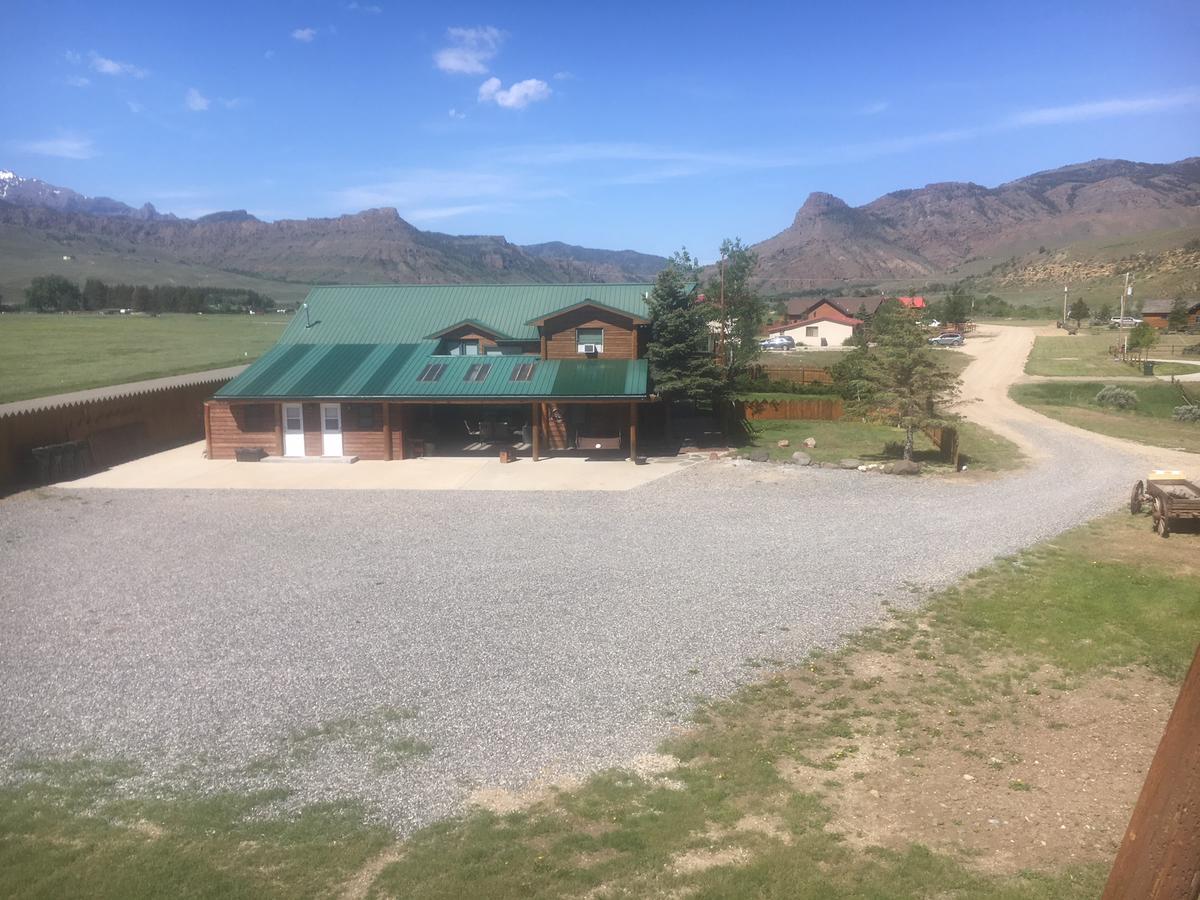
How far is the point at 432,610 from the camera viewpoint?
15.2 m

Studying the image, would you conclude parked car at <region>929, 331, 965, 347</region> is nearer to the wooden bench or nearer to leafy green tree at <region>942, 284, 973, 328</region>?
leafy green tree at <region>942, 284, 973, 328</region>

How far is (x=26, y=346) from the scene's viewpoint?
68250 mm

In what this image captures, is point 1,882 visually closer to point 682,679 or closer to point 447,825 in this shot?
point 447,825

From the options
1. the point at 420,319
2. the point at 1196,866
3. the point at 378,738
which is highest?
the point at 420,319

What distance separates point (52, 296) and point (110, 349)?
68040 mm

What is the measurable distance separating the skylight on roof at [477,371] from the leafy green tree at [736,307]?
12.8 metres

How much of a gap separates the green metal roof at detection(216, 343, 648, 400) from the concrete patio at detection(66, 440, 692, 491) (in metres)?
2.30

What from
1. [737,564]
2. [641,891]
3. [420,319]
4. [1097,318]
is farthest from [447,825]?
[1097,318]

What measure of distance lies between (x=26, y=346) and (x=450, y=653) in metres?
70.3

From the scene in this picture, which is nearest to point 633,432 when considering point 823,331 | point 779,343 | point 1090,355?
point 1090,355

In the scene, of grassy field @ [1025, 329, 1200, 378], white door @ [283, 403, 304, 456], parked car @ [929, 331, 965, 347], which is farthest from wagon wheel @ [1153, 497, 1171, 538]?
parked car @ [929, 331, 965, 347]

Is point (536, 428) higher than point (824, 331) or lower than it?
lower

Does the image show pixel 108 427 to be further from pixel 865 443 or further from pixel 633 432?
pixel 865 443

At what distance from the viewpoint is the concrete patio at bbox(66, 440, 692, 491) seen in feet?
84.2
